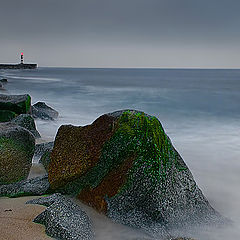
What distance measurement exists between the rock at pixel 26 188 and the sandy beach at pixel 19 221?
0.39 feet

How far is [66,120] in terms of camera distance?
9.62 m

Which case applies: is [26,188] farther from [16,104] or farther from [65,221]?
[16,104]

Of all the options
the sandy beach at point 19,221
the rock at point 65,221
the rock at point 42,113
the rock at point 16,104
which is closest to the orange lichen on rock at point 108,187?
the rock at point 65,221

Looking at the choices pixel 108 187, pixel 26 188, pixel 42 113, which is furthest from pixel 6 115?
pixel 108 187

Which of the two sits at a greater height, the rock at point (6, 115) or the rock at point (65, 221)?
the rock at point (6, 115)

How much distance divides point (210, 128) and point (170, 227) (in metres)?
6.66

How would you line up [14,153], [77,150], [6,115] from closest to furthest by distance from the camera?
[77,150] < [14,153] < [6,115]

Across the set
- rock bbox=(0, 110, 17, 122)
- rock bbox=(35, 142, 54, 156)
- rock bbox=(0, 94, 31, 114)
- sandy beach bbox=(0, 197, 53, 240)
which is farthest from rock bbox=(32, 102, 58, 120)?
sandy beach bbox=(0, 197, 53, 240)

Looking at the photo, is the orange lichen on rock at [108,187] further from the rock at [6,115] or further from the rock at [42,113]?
the rock at [42,113]

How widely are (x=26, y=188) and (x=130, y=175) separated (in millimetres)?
1187

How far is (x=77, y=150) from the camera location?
132 inches

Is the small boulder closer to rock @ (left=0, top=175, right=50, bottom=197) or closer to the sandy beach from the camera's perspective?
rock @ (left=0, top=175, right=50, bottom=197)

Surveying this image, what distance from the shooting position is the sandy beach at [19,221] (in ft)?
8.30

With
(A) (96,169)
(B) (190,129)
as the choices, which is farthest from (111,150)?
(B) (190,129)
